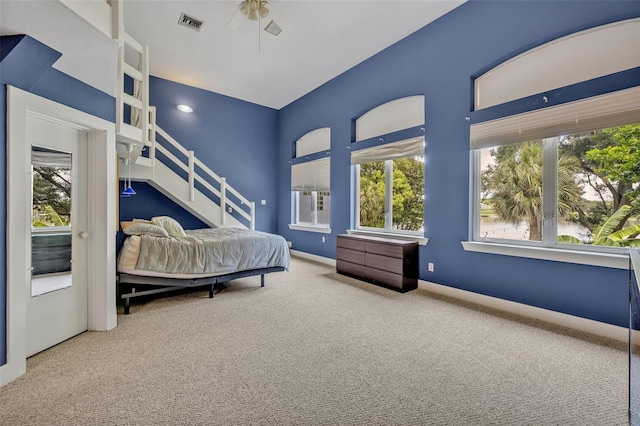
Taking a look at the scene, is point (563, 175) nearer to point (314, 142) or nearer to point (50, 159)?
point (314, 142)

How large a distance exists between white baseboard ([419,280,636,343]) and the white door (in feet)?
13.2

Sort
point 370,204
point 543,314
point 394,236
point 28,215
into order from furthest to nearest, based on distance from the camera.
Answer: point 370,204 < point 394,236 < point 543,314 < point 28,215

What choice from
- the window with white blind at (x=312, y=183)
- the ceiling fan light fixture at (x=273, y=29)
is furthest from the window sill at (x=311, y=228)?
the ceiling fan light fixture at (x=273, y=29)

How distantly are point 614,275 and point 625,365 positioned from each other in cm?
82

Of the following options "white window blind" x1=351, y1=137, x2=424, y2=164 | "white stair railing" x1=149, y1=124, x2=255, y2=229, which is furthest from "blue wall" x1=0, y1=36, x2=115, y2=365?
"white window blind" x1=351, y1=137, x2=424, y2=164

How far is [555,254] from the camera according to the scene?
288cm

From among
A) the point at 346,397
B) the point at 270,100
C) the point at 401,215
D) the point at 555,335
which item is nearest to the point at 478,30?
the point at 401,215

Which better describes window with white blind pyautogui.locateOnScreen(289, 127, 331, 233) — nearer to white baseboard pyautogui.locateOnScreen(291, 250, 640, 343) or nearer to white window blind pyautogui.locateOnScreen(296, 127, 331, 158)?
white window blind pyautogui.locateOnScreen(296, 127, 331, 158)

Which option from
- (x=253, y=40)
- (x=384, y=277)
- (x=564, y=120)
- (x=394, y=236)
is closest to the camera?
(x=564, y=120)

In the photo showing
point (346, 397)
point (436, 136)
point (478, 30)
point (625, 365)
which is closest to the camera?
point (346, 397)

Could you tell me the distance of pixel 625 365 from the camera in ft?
6.99

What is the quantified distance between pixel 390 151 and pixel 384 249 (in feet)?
5.19

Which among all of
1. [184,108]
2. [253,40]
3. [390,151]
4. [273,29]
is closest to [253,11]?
[273,29]

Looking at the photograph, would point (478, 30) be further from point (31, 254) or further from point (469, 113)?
point (31, 254)
